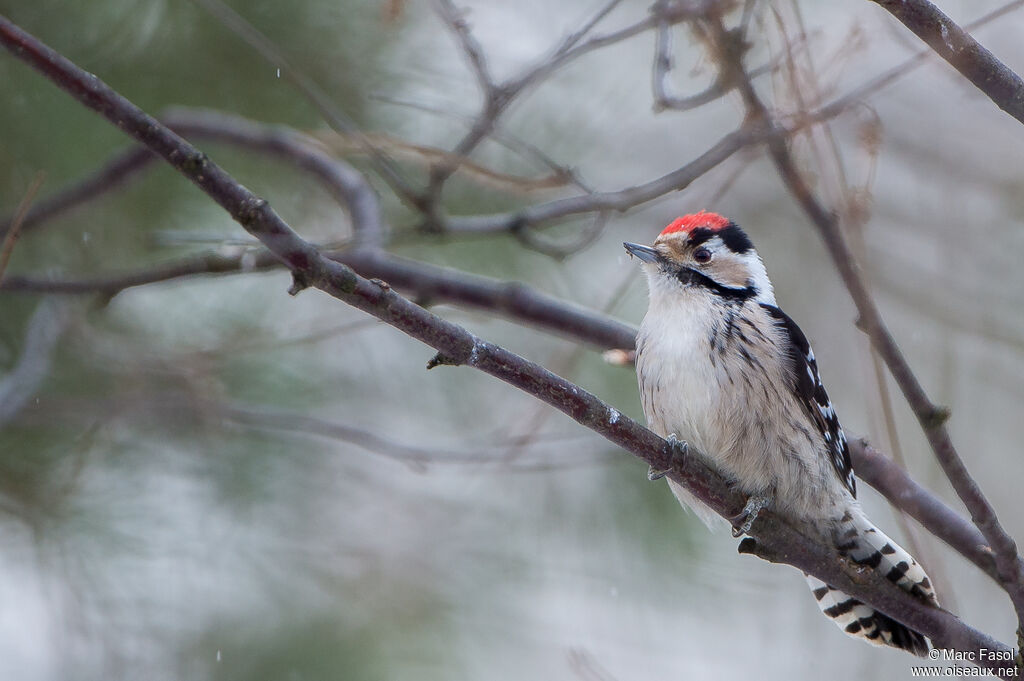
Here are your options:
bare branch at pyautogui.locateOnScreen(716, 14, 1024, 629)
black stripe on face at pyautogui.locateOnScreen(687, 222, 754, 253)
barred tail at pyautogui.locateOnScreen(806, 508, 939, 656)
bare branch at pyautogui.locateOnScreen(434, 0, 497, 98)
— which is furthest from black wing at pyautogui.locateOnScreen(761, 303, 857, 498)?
bare branch at pyautogui.locateOnScreen(434, 0, 497, 98)

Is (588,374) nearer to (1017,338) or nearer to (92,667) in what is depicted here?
(1017,338)

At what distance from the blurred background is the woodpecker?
477 mm

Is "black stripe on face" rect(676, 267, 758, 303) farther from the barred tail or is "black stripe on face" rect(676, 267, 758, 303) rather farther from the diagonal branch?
the barred tail

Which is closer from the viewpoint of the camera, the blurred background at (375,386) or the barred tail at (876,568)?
the barred tail at (876,568)

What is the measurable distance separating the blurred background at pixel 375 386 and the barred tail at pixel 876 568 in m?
0.46

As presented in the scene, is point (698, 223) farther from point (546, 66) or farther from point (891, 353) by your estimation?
point (891, 353)

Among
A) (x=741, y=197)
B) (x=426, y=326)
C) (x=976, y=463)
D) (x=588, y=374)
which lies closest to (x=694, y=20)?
(x=426, y=326)

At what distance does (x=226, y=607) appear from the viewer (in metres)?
4.47

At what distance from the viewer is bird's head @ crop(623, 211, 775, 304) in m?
3.54

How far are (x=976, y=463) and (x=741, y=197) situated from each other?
197 cm

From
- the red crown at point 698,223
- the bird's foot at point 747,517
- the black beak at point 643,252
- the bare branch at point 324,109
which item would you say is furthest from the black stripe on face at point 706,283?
the bare branch at point 324,109

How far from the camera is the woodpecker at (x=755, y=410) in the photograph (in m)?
3.22

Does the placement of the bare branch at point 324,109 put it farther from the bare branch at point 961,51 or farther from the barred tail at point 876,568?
the barred tail at point 876,568

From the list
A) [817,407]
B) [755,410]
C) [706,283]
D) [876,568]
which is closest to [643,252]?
[706,283]
